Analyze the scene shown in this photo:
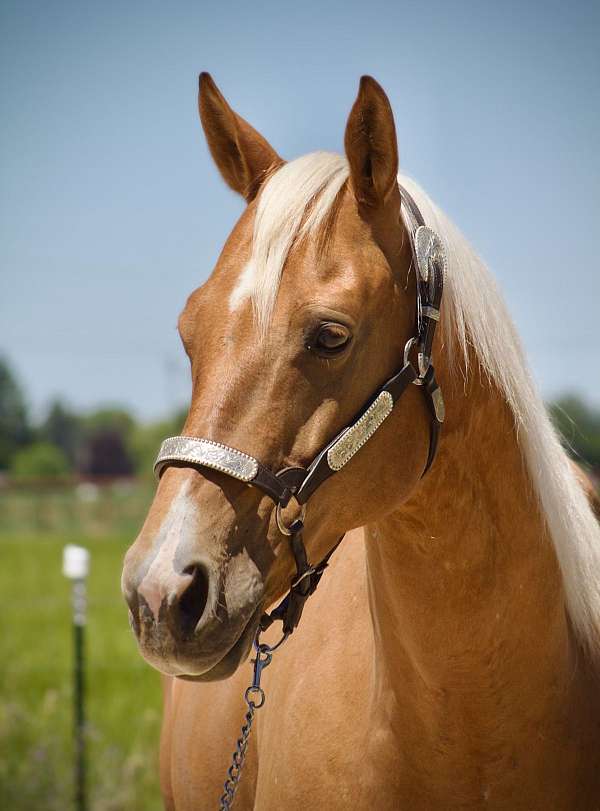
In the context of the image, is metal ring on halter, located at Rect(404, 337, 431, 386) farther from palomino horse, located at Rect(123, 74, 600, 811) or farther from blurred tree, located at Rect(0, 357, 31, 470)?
blurred tree, located at Rect(0, 357, 31, 470)

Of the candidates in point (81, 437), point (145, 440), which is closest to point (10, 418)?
point (81, 437)

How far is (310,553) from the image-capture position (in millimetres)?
1870

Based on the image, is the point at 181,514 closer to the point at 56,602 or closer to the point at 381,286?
the point at 381,286

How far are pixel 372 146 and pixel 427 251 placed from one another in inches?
10.7

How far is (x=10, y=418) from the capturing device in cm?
3428

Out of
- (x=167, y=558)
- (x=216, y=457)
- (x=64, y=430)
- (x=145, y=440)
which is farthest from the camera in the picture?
(x=145, y=440)

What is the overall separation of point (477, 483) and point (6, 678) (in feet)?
25.3

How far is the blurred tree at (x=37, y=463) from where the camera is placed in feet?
131

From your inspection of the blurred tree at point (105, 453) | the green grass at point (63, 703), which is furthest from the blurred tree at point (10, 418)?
the blurred tree at point (105, 453)

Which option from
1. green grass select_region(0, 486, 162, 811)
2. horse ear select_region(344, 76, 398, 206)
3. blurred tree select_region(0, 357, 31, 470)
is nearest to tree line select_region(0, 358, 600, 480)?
blurred tree select_region(0, 357, 31, 470)

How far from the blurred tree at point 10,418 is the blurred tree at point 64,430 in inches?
809

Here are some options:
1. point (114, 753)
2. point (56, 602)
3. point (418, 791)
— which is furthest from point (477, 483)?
point (56, 602)

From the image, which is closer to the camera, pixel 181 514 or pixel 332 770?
pixel 181 514

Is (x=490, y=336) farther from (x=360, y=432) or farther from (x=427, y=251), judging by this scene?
(x=360, y=432)
